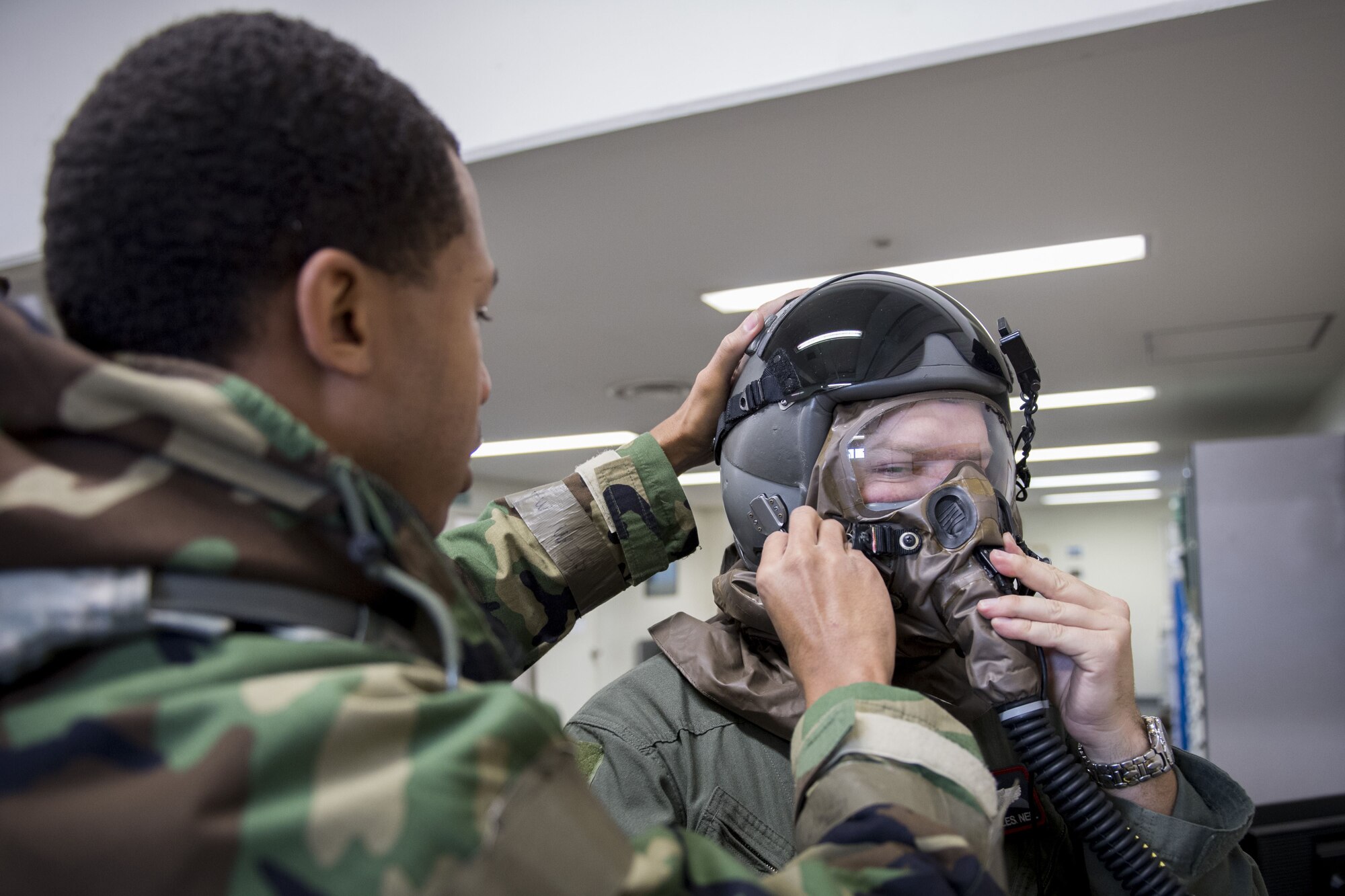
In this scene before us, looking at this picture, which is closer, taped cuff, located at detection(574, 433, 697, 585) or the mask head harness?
the mask head harness

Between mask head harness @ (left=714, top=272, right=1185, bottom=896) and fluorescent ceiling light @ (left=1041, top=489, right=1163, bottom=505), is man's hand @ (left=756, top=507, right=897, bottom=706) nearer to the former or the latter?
mask head harness @ (left=714, top=272, right=1185, bottom=896)

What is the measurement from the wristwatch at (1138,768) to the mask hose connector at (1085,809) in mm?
64

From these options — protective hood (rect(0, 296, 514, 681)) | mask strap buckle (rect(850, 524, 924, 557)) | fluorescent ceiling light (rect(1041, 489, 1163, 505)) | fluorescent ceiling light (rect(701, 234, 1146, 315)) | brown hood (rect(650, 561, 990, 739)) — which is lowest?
fluorescent ceiling light (rect(1041, 489, 1163, 505))

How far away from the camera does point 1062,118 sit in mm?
2260

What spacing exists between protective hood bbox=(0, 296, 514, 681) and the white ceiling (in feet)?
6.07

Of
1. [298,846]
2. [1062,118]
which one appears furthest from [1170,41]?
[298,846]

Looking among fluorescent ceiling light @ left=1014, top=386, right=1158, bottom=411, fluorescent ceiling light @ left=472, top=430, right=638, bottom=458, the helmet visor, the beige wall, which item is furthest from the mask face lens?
the beige wall

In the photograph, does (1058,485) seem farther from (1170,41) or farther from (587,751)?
(587,751)

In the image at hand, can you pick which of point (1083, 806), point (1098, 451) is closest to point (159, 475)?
point (1083, 806)

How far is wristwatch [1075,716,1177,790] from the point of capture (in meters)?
1.04

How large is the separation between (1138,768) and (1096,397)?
510cm

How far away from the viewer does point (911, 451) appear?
117 centimetres

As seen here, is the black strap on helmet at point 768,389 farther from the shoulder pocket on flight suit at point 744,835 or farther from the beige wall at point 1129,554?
the beige wall at point 1129,554

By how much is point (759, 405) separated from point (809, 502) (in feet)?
0.56
